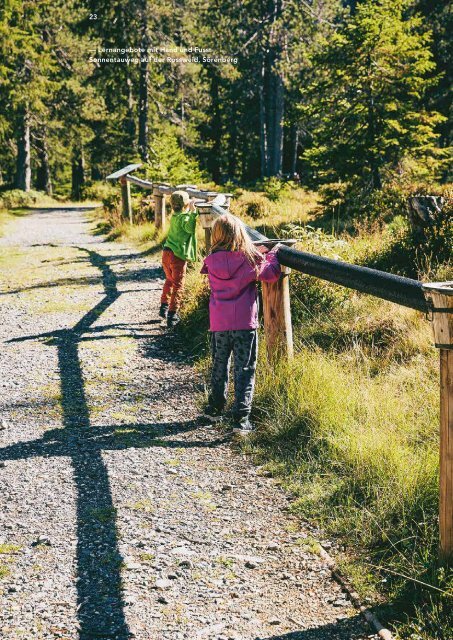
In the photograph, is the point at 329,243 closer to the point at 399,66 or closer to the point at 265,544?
the point at 265,544

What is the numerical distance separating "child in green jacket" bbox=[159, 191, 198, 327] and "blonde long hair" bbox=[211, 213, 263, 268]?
3011 mm

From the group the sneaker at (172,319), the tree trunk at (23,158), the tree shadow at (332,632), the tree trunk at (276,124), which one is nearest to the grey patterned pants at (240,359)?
the tree shadow at (332,632)

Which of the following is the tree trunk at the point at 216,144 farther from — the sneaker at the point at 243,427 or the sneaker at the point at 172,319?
the sneaker at the point at 243,427

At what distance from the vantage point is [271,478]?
172 inches

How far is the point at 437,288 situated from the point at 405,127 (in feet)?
39.6

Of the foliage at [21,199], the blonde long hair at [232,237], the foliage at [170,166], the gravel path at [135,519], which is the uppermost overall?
the foliage at [170,166]

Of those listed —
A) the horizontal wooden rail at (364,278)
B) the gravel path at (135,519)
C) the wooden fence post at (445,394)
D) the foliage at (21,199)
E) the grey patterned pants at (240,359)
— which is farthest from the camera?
the foliage at (21,199)

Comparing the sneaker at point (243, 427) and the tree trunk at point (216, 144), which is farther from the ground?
the tree trunk at point (216, 144)

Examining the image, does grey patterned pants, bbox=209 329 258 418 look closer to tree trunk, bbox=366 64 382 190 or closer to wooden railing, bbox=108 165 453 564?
wooden railing, bbox=108 165 453 564

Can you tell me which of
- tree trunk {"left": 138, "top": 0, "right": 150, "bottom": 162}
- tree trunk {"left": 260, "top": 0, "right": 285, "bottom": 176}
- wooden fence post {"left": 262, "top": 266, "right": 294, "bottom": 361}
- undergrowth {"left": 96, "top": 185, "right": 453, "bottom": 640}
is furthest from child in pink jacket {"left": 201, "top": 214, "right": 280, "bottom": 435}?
tree trunk {"left": 138, "top": 0, "right": 150, "bottom": 162}

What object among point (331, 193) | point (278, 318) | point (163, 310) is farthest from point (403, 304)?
point (331, 193)

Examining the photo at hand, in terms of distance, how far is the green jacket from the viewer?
313 inches

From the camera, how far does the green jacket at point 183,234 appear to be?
796 centimetres

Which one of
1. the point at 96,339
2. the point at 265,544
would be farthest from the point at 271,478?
the point at 96,339
